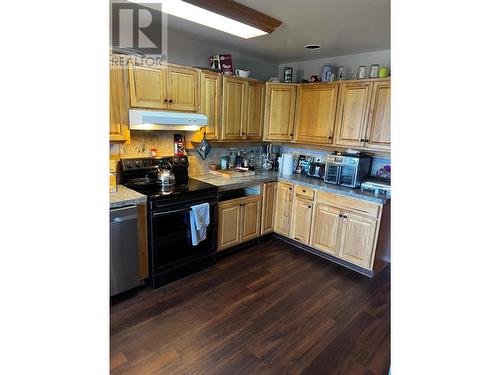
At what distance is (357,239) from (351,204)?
0.39 m

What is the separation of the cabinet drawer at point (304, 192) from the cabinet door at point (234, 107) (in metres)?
0.97

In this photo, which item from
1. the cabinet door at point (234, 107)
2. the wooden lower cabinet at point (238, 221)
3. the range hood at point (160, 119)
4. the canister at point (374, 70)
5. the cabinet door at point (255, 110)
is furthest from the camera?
the cabinet door at point (255, 110)

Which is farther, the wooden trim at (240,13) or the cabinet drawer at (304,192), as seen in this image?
the cabinet drawer at (304,192)

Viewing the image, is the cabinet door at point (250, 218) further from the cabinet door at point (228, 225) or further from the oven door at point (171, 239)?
the oven door at point (171, 239)

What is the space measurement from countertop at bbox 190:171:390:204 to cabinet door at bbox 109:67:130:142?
1043mm

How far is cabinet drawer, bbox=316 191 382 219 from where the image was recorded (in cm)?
276

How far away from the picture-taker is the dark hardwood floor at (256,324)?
179 cm

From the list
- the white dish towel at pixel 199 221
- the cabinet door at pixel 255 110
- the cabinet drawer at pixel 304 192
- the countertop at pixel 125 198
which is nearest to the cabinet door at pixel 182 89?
the cabinet door at pixel 255 110

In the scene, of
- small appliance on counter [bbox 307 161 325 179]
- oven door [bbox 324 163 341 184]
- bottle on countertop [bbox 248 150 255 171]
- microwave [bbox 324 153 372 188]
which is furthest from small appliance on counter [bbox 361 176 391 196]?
bottle on countertop [bbox 248 150 255 171]

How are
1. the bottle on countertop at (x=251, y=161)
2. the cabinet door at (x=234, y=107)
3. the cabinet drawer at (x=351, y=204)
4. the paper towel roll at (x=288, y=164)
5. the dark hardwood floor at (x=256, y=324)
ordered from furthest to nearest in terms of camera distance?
the bottle on countertop at (x=251, y=161)
the paper towel roll at (x=288, y=164)
the cabinet door at (x=234, y=107)
the cabinet drawer at (x=351, y=204)
the dark hardwood floor at (x=256, y=324)

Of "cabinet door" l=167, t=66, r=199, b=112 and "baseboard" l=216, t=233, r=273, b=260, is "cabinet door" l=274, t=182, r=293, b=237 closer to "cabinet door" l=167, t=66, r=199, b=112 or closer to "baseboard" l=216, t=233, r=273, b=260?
"baseboard" l=216, t=233, r=273, b=260
